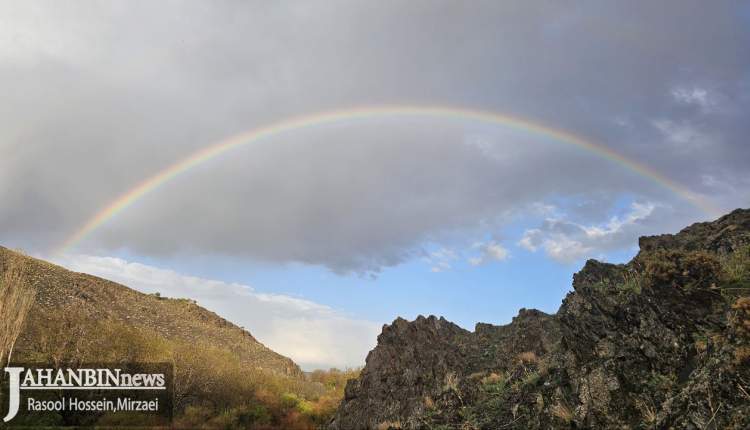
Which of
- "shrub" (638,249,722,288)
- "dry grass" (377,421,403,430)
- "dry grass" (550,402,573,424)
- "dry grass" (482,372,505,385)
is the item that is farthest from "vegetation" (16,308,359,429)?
"shrub" (638,249,722,288)

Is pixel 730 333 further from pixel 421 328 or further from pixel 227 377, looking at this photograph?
pixel 227 377

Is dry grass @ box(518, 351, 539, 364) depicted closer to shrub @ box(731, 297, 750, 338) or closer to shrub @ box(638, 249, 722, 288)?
shrub @ box(638, 249, 722, 288)

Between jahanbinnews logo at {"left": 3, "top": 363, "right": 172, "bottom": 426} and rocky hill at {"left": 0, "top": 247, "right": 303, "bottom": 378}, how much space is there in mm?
1610

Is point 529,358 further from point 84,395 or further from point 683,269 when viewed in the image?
point 84,395

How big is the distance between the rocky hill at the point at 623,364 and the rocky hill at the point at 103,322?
2237cm

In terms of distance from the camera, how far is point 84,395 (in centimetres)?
2919

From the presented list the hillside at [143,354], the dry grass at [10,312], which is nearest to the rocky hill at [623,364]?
the hillside at [143,354]

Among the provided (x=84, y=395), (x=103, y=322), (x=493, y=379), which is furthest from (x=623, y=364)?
(x=103, y=322)

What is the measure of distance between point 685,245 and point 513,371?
9.38 meters

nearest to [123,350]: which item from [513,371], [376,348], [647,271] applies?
[376,348]

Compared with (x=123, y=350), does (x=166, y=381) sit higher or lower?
lower

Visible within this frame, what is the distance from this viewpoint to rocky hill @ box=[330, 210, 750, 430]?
11727 millimetres

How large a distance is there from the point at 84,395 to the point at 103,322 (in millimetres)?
11804

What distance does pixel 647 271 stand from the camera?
15914 mm
